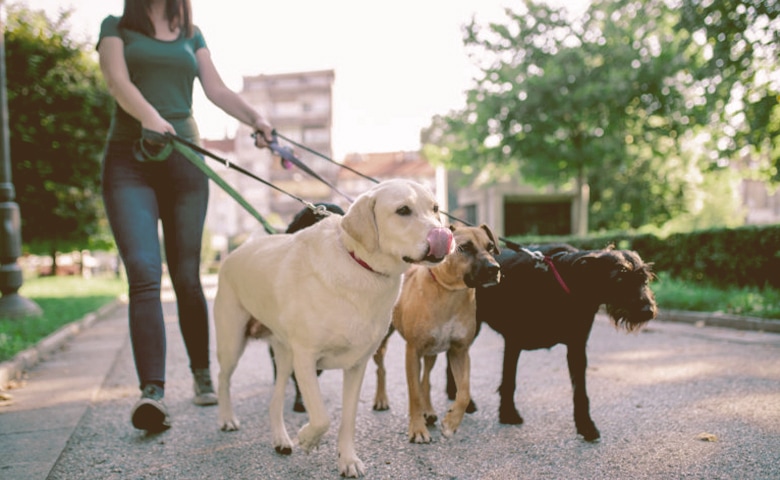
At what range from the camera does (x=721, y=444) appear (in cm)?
319

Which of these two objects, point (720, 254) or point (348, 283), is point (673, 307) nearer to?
point (720, 254)

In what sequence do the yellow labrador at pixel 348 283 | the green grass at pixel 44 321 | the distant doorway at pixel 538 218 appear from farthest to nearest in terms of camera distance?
the distant doorway at pixel 538 218
the green grass at pixel 44 321
the yellow labrador at pixel 348 283

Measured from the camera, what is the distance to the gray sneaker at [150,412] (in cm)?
346

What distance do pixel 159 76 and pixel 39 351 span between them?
393 centimetres

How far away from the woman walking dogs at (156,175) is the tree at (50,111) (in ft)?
34.0

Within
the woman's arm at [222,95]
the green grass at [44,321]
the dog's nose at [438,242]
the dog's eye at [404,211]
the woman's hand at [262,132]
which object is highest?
the woman's arm at [222,95]

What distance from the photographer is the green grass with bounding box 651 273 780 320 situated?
8305 millimetres

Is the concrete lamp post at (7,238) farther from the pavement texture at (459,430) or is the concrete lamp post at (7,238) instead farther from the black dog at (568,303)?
the black dog at (568,303)

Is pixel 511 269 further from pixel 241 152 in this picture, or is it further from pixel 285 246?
pixel 241 152

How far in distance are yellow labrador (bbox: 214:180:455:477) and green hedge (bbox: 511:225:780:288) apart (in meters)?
5.99

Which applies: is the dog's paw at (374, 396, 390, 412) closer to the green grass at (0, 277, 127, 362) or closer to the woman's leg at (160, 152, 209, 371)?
the woman's leg at (160, 152, 209, 371)

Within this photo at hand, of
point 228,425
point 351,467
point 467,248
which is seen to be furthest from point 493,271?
point 228,425

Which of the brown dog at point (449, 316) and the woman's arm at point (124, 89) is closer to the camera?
the brown dog at point (449, 316)

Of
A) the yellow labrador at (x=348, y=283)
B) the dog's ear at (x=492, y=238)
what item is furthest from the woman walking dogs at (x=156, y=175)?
the dog's ear at (x=492, y=238)
